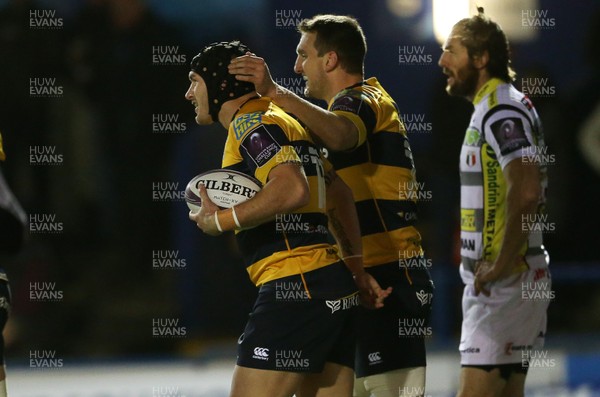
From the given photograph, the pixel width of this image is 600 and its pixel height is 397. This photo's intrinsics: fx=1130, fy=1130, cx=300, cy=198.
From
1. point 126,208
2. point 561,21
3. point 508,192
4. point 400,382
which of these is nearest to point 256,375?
point 400,382

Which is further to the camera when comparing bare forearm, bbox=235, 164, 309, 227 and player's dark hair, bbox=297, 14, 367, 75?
player's dark hair, bbox=297, 14, 367, 75

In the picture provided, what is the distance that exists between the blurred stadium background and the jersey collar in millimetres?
3039

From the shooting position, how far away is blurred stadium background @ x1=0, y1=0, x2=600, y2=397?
8375 mm

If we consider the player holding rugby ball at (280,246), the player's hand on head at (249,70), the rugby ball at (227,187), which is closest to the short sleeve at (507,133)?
the player holding rugby ball at (280,246)

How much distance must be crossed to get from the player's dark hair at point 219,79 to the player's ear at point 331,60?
78 centimetres

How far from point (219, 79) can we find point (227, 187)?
0.46 meters

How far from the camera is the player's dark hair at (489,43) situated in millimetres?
5242

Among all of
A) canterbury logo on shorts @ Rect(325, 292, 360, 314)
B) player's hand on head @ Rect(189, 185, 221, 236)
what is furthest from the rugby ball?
canterbury logo on shorts @ Rect(325, 292, 360, 314)

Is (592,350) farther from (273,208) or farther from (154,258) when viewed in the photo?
(273,208)

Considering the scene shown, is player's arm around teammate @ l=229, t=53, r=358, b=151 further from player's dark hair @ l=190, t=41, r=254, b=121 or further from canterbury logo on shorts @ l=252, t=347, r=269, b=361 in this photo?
canterbury logo on shorts @ l=252, t=347, r=269, b=361

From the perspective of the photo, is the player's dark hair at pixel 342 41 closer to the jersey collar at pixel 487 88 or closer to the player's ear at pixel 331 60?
the player's ear at pixel 331 60

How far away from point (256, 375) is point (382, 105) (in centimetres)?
152

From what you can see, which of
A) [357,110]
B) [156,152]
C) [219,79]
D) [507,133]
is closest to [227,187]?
[219,79]

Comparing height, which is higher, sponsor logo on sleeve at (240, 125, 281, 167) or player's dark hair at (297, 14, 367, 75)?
player's dark hair at (297, 14, 367, 75)
